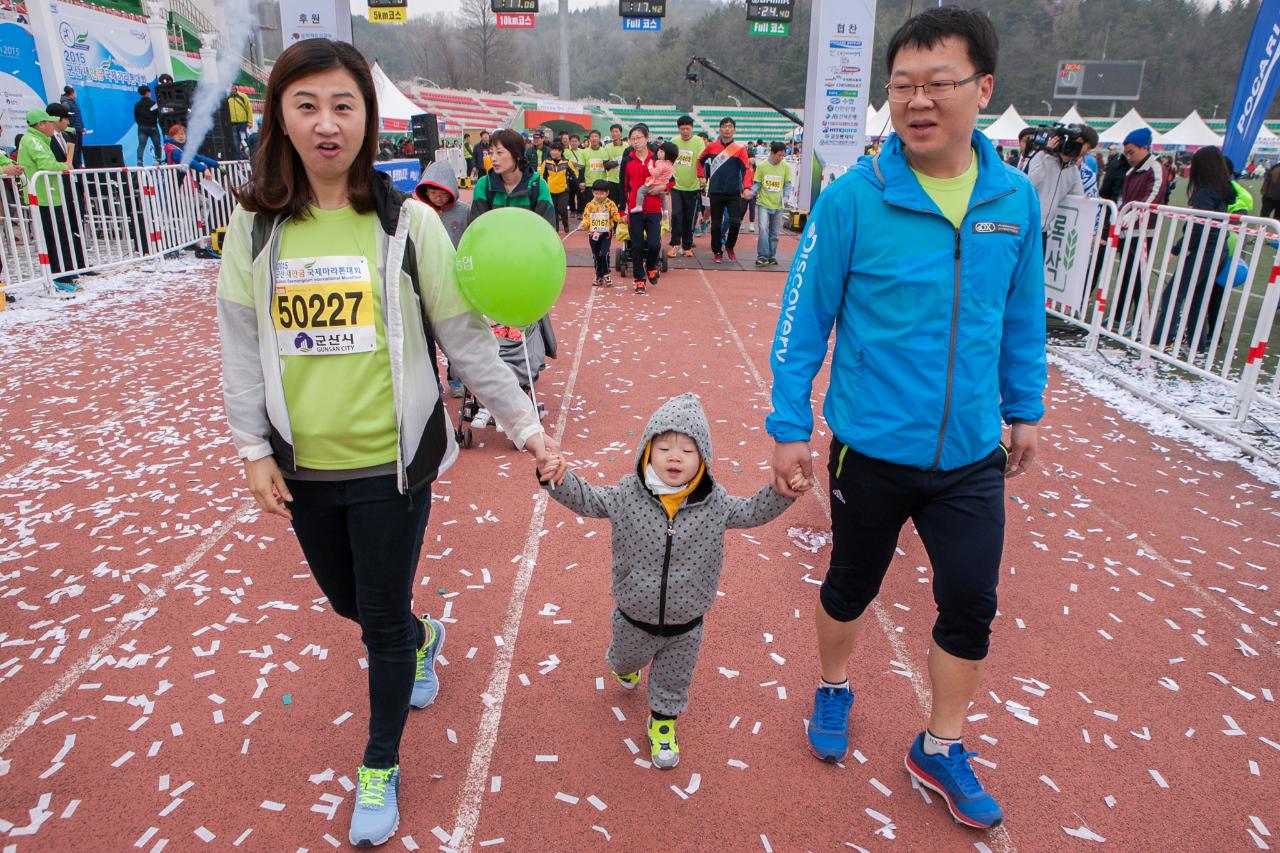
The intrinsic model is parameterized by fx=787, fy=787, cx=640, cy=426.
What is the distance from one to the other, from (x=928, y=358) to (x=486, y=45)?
81.5 m

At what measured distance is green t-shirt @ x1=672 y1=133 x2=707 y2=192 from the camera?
13.0 metres

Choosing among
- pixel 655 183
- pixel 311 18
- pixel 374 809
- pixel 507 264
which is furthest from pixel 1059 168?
pixel 311 18

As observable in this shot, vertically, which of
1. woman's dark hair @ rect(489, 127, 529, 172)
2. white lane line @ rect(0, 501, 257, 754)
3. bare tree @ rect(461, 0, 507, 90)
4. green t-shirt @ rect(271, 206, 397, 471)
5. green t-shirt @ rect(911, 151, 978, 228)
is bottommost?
white lane line @ rect(0, 501, 257, 754)

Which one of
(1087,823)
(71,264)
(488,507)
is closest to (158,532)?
(488,507)

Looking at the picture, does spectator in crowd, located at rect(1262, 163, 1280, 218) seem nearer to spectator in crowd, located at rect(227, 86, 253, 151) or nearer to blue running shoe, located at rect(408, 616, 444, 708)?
blue running shoe, located at rect(408, 616, 444, 708)

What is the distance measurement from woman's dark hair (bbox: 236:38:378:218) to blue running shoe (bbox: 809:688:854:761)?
2.17 metres

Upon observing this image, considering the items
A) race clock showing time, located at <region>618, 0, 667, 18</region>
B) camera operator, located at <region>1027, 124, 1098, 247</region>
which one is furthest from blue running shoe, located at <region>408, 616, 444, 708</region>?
race clock showing time, located at <region>618, 0, 667, 18</region>

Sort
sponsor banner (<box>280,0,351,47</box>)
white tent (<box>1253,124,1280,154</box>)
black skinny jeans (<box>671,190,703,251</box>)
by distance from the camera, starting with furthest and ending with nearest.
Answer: white tent (<box>1253,124,1280,154</box>) → black skinny jeans (<box>671,190,703,251</box>) → sponsor banner (<box>280,0,351,47</box>)

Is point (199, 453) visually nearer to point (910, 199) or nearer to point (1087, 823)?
point (910, 199)

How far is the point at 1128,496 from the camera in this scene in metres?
4.92

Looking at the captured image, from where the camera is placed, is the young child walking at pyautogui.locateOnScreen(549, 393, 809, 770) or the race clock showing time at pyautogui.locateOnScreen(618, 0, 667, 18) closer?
the young child walking at pyautogui.locateOnScreen(549, 393, 809, 770)

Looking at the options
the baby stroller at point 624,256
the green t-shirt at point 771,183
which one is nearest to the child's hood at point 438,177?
the baby stroller at point 624,256

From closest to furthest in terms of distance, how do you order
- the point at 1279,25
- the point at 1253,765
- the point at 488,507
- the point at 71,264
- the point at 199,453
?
1. the point at 1253,765
2. the point at 488,507
3. the point at 199,453
4. the point at 1279,25
5. the point at 71,264

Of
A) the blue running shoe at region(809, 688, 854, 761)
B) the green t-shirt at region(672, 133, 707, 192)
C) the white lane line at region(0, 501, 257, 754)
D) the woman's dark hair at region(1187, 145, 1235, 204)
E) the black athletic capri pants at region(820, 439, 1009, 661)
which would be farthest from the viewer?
the green t-shirt at region(672, 133, 707, 192)
